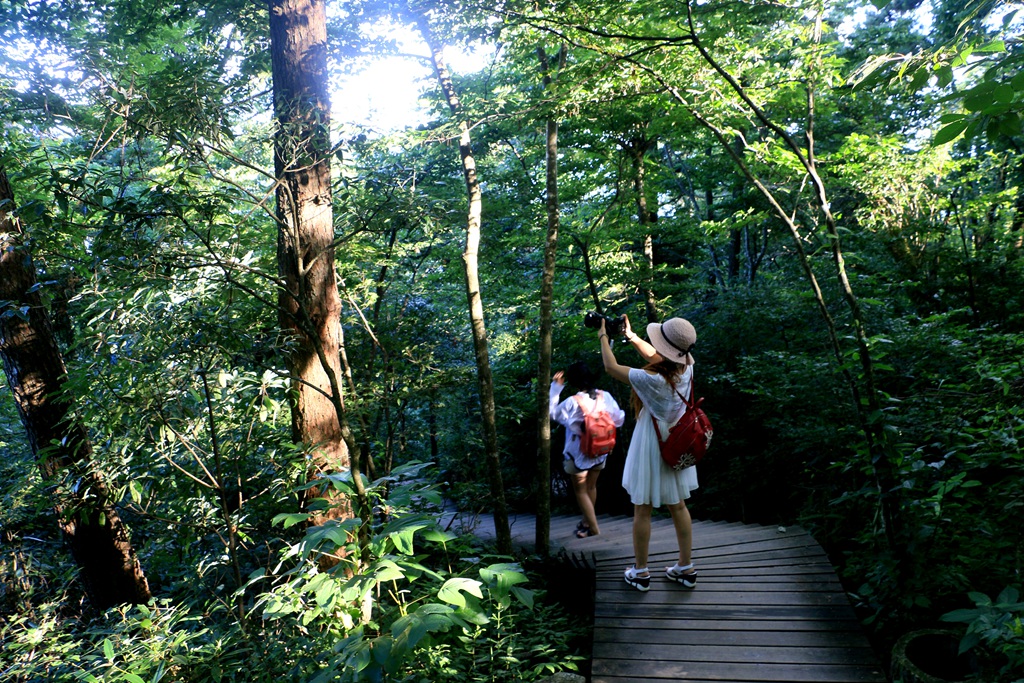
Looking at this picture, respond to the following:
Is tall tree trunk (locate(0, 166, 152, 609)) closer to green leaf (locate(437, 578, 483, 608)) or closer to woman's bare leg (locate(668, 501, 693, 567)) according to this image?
green leaf (locate(437, 578, 483, 608))

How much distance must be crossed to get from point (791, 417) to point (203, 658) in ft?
17.8

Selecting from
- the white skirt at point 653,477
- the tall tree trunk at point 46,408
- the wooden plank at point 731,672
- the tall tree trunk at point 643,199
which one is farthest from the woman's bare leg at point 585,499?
the tall tree trunk at point 46,408

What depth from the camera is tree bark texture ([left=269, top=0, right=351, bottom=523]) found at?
11.5 feet

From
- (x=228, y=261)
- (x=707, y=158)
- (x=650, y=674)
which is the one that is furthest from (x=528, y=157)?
(x=650, y=674)

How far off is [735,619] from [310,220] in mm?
3595

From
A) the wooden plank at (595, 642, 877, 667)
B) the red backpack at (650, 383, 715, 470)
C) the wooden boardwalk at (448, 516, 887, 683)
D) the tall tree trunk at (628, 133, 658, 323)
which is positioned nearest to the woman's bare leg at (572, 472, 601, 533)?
the wooden boardwalk at (448, 516, 887, 683)

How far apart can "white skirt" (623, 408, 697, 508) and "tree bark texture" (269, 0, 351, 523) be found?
191 cm

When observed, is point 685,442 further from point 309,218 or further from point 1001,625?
point 309,218

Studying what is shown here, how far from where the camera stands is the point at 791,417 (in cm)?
602

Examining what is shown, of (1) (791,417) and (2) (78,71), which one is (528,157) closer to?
(1) (791,417)

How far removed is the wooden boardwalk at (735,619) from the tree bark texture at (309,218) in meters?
1.92

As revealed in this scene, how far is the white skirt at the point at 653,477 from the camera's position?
12.7 ft

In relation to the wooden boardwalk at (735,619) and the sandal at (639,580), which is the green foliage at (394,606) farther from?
the sandal at (639,580)

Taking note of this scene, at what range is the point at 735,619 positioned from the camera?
3.59 m
